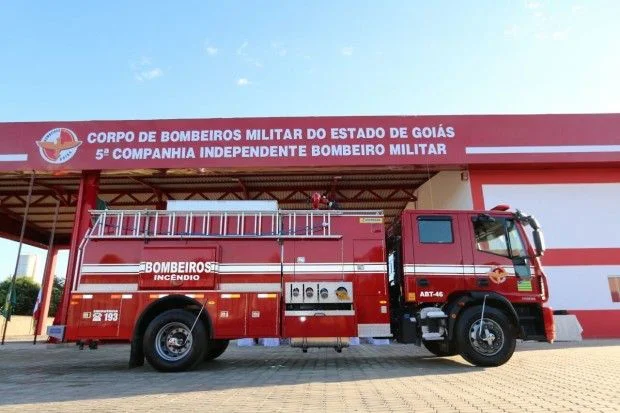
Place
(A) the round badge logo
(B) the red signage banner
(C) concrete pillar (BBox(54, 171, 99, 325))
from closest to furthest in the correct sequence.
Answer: (B) the red signage banner < (C) concrete pillar (BBox(54, 171, 99, 325)) < (A) the round badge logo

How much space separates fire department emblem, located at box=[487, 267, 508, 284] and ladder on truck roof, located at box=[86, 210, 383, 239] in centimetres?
228

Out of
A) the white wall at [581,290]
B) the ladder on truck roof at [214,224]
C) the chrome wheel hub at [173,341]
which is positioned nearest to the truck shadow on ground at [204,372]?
the chrome wheel hub at [173,341]

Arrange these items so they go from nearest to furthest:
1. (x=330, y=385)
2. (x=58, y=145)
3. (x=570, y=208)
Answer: (x=330, y=385)
(x=570, y=208)
(x=58, y=145)

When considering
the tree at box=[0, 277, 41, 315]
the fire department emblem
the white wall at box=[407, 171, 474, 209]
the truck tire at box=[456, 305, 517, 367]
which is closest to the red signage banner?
the white wall at box=[407, 171, 474, 209]

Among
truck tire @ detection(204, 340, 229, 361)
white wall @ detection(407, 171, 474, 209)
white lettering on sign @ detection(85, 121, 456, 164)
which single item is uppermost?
white lettering on sign @ detection(85, 121, 456, 164)

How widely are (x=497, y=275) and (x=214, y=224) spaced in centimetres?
521

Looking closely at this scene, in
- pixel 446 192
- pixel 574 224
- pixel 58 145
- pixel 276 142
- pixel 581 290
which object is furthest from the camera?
pixel 446 192

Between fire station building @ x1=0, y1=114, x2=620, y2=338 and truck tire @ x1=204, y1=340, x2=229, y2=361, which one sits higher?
fire station building @ x1=0, y1=114, x2=620, y2=338

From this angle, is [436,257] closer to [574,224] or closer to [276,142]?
[276,142]

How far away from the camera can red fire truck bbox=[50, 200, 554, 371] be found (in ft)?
25.7

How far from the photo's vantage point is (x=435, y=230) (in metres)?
8.43

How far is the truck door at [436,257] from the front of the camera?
8.15 m

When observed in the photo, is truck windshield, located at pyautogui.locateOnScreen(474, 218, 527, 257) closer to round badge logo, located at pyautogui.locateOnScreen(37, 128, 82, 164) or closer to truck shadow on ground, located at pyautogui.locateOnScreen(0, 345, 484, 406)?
truck shadow on ground, located at pyautogui.locateOnScreen(0, 345, 484, 406)

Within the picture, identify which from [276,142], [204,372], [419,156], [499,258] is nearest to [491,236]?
[499,258]
